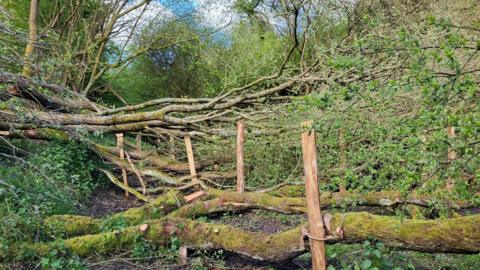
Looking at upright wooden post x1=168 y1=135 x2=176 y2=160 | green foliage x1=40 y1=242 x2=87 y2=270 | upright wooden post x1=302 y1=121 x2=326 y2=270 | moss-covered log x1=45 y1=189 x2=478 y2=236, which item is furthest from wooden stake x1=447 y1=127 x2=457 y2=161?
upright wooden post x1=168 y1=135 x2=176 y2=160

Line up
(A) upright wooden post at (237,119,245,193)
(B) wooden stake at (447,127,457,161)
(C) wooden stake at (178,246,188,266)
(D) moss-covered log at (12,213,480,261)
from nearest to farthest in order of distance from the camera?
(B) wooden stake at (447,127,457,161) → (D) moss-covered log at (12,213,480,261) → (C) wooden stake at (178,246,188,266) → (A) upright wooden post at (237,119,245,193)

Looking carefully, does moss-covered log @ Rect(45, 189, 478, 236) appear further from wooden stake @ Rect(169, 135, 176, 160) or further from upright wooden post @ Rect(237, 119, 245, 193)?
wooden stake @ Rect(169, 135, 176, 160)

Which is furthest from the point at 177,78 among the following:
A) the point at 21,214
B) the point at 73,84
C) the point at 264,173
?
the point at 21,214

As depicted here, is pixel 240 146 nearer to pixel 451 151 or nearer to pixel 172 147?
pixel 172 147

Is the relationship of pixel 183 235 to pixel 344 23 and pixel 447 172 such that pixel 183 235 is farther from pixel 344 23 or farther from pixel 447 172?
pixel 344 23

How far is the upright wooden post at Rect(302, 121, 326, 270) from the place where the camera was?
11.2 ft

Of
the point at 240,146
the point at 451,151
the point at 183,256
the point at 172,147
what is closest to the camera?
the point at 451,151

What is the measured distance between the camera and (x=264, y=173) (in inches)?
301

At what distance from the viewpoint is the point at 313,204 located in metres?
3.46

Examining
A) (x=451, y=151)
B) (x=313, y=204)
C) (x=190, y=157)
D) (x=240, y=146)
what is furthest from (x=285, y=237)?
(x=190, y=157)

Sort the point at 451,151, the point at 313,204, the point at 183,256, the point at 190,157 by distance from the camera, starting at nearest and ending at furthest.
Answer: the point at 451,151, the point at 313,204, the point at 183,256, the point at 190,157

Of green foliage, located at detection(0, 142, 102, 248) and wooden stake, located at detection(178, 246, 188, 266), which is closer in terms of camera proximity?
green foliage, located at detection(0, 142, 102, 248)

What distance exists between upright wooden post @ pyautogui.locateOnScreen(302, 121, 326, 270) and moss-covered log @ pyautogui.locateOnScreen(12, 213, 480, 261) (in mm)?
135

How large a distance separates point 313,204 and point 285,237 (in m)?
0.59
